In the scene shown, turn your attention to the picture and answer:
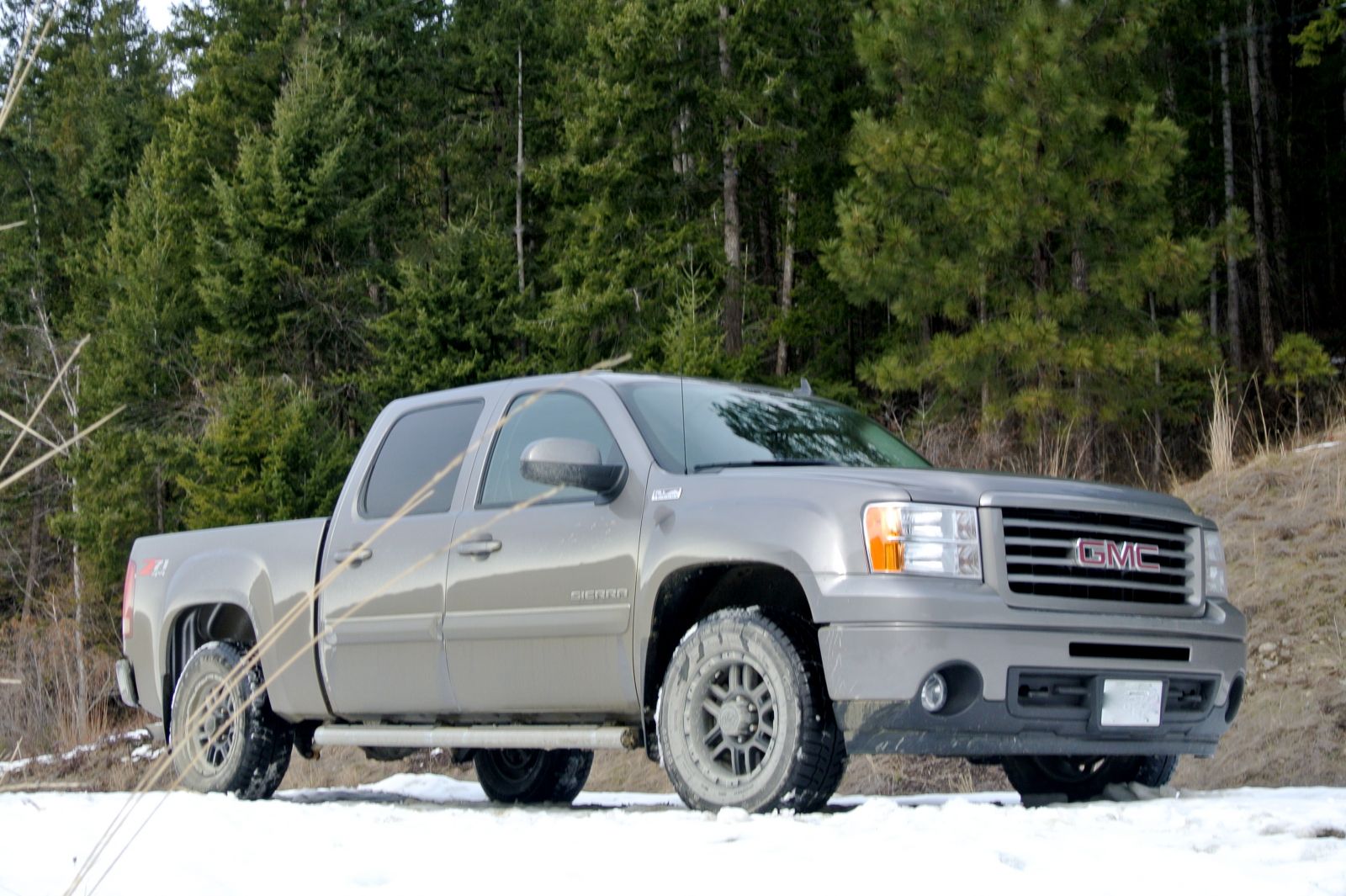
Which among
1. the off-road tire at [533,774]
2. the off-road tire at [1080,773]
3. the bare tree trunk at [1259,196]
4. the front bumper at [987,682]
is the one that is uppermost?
the bare tree trunk at [1259,196]

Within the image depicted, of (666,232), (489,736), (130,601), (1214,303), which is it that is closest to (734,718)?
(489,736)

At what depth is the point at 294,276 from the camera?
39.2 meters

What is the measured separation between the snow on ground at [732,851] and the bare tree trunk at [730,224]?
28.5 metres

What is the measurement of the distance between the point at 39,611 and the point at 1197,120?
31.1 meters

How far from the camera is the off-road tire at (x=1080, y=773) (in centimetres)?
701

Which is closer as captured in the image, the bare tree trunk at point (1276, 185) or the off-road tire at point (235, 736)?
the off-road tire at point (235, 736)

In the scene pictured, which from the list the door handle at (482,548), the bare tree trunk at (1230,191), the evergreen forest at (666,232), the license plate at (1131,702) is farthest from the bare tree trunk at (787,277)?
the license plate at (1131,702)

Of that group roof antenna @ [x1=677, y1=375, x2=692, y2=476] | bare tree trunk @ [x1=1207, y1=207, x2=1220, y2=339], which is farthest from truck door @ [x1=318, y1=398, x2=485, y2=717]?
bare tree trunk @ [x1=1207, y1=207, x2=1220, y2=339]

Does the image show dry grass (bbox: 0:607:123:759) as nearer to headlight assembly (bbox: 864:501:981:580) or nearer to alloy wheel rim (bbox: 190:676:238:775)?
alloy wheel rim (bbox: 190:676:238:775)

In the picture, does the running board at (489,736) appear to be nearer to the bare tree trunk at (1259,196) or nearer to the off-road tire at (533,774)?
the off-road tire at (533,774)

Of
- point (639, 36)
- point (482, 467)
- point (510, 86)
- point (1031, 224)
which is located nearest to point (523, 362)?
point (639, 36)

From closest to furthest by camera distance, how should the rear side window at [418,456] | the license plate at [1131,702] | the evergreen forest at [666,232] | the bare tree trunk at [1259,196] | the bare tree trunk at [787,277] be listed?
the license plate at [1131,702] < the rear side window at [418,456] < the evergreen forest at [666,232] < the bare tree trunk at [1259,196] < the bare tree trunk at [787,277]

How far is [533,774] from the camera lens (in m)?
8.73

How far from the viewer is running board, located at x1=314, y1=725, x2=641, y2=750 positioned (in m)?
6.30
